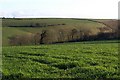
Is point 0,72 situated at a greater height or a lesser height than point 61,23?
lesser

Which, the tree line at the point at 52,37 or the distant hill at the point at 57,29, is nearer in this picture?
the tree line at the point at 52,37

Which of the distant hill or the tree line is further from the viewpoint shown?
the distant hill

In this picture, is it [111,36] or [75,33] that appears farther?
[75,33]

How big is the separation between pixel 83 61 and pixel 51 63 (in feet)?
7.26

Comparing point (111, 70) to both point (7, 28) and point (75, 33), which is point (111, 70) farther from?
point (7, 28)

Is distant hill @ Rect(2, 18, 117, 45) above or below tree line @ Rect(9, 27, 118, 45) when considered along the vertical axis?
above

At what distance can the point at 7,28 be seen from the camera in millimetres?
100125

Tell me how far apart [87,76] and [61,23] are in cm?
9754

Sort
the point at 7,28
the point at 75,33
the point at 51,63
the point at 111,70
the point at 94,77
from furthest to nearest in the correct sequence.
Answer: the point at 7,28 < the point at 75,33 < the point at 51,63 < the point at 111,70 < the point at 94,77

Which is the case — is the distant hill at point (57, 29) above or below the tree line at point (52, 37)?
above

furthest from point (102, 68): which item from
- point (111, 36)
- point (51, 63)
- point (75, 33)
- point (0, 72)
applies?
point (75, 33)

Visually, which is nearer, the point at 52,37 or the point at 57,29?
the point at 52,37

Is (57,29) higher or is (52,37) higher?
(57,29)

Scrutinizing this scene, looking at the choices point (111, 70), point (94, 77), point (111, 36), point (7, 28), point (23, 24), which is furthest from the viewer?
point (23, 24)
